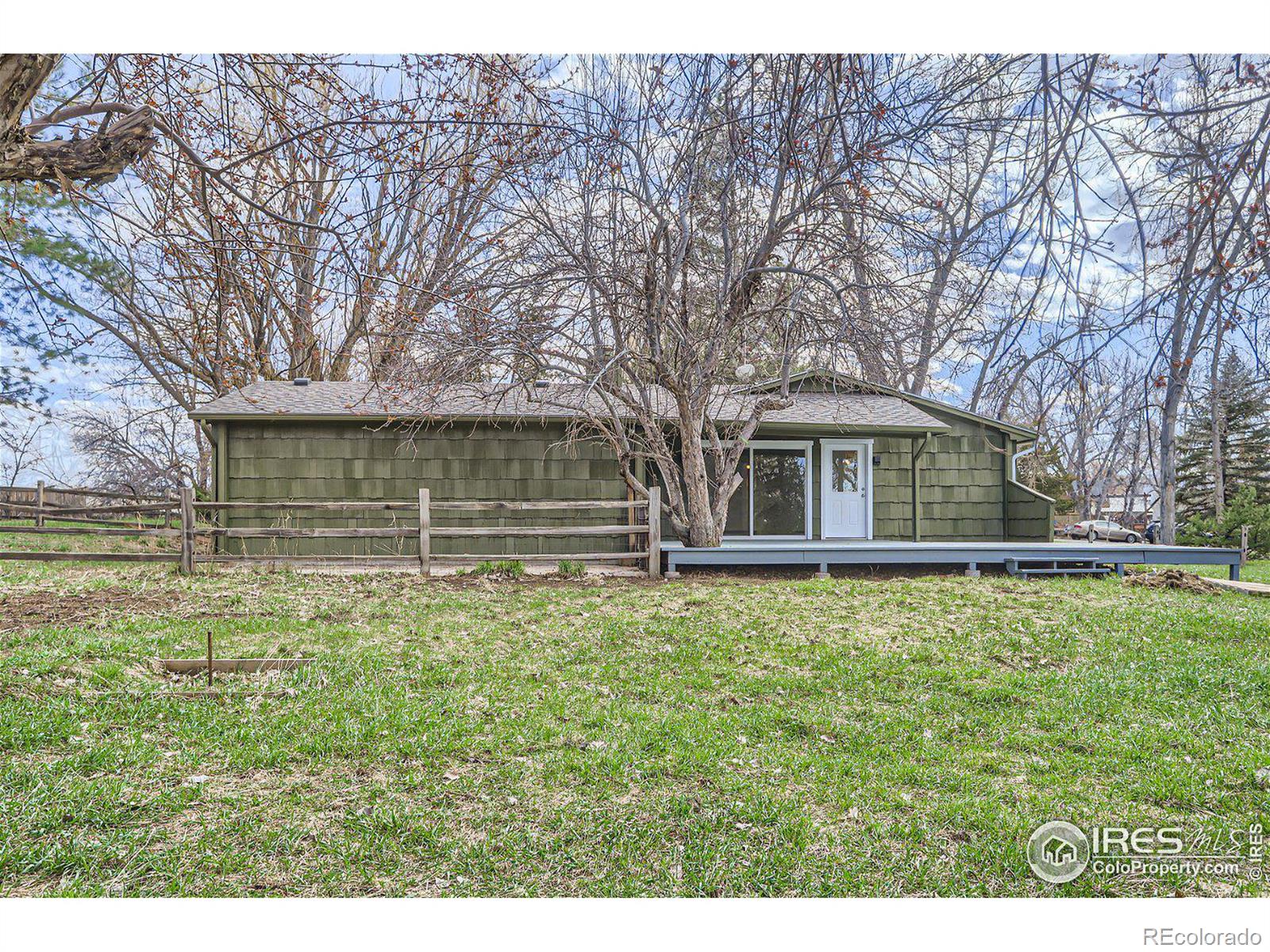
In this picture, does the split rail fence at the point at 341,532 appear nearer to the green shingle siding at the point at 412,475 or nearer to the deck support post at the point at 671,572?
the deck support post at the point at 671,572

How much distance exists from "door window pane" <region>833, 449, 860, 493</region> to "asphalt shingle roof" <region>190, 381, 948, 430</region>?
683 mm

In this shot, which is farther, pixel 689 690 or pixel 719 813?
pixel 689 690

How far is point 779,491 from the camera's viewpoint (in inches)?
422

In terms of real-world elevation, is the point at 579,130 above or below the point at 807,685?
above

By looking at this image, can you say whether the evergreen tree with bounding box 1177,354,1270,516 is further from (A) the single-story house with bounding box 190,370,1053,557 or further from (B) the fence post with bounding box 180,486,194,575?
(B) the fence post with bounding box 180,486,194,575

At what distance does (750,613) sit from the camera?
19.7 feet

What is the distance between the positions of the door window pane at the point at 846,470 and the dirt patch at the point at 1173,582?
12.0ft

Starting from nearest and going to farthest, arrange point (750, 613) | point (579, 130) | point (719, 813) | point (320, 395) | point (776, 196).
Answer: point (719, 813)
point (579, 130)
point (776, 196)
point (750, 613)
point (320, 395)

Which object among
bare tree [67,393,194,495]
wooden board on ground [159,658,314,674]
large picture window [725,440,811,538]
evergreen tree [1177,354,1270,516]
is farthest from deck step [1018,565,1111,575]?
bare tree [67,393,194,495]

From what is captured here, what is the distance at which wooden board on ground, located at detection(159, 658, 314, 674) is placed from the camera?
154 inches
